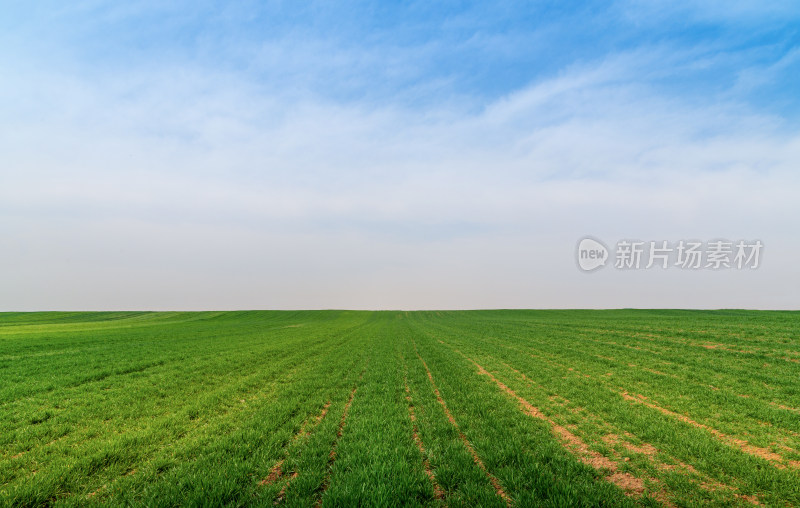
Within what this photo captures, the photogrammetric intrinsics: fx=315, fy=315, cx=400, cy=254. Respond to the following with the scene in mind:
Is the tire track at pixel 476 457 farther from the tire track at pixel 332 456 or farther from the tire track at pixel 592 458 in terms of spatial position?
the tire track at pixel 332 456

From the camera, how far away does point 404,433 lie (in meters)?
8.59

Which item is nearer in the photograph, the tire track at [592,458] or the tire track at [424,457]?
the tire track at [424,457]

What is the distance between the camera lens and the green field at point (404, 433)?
578 cm

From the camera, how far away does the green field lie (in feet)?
19.0

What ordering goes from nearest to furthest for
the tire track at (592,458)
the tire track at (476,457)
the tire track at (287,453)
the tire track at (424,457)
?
the tire track at (476,457) → the tire track at (424,457) → the tire track at (592,458) → the tire track at (287,453)

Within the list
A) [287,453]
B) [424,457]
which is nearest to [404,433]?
[424,457]

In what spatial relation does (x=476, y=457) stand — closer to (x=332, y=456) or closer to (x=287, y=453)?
(x=332, y=456)

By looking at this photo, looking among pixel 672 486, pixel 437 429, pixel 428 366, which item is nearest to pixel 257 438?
pixel 437 429

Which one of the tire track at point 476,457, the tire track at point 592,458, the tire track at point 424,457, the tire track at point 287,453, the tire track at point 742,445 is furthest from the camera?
the tire track at point 742,445

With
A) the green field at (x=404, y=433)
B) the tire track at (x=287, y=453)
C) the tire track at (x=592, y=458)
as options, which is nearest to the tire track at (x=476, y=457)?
the green field at (x=404, y=433)

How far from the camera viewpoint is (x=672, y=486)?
5914 mm

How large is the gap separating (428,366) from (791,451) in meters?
14.0

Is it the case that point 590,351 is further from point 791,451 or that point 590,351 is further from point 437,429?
point 437,429

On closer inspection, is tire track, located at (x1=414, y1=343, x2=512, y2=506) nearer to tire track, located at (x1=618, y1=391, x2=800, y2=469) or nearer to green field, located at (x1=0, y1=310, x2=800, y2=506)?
green field, located at (x1=0, y1=310, x2=800, y2=506)
